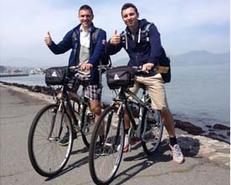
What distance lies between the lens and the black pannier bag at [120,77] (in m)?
5.32

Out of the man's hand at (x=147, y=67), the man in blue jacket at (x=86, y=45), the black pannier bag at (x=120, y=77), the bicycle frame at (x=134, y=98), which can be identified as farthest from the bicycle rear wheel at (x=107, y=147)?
the man in blue jacket at (x=86, y=45)

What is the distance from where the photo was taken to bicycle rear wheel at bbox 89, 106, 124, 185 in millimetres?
4957

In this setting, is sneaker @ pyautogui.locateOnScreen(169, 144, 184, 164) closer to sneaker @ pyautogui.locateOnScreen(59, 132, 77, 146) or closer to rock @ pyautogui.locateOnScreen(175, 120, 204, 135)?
sneaker @ pyautogui.locateOnScreen(59, 132, 77, 146)

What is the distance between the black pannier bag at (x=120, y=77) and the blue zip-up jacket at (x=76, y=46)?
0.73m

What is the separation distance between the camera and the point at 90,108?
6.33m

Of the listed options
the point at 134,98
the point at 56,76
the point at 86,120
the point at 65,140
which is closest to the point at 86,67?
the point at 56,76

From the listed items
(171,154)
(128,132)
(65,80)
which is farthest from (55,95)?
(171,154)

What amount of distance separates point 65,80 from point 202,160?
2.23 m

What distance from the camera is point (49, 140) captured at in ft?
19.1

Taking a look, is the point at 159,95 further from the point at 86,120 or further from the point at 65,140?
the point at 65,140

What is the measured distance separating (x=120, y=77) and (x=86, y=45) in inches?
47.4

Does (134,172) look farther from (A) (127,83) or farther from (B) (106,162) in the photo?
(A) (127,83)

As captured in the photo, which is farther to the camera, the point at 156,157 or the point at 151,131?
the point at 151,131

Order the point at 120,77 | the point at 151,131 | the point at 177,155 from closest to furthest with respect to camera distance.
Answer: the point at 120,77
the point at 177,155
the point at 151,131
